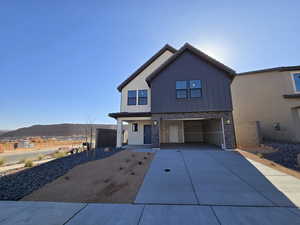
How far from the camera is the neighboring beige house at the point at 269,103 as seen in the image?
11.0m

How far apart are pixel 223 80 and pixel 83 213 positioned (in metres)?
11.5

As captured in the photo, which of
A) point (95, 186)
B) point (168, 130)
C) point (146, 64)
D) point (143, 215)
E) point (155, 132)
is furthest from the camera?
point (168, 130)

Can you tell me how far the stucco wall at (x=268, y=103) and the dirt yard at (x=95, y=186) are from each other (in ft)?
44.1

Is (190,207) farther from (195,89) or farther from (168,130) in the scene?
(168,130)

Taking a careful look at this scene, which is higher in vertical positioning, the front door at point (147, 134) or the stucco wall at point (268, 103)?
the stucco wall at point (268, 103)

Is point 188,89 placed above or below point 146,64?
below

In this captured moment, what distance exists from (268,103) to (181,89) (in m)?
9.52

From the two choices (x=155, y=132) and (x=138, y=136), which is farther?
(x=138, y=136)

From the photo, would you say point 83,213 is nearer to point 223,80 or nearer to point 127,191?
point 127,191

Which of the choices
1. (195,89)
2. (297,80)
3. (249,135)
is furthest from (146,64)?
(297,80)

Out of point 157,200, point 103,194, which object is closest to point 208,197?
point 157,200

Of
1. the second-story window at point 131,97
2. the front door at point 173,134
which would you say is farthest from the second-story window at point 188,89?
the front door at point 173,134

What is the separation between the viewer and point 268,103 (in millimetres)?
12391

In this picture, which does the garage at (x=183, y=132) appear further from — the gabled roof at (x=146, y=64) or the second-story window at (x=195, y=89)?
the gabled roof at (x=146, y=64)
